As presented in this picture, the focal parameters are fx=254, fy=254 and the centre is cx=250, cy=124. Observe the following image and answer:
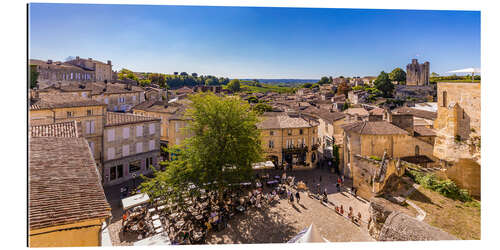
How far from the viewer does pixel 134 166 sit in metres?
13.7

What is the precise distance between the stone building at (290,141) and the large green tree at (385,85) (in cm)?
2320

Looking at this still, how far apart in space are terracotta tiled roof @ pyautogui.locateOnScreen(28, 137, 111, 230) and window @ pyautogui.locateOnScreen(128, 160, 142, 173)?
366 inches

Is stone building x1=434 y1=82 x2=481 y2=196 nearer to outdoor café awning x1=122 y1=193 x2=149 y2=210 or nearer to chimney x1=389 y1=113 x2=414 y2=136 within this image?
chimney x1=389 y1=113 x2=414 y2=136

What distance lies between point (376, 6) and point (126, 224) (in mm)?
8929

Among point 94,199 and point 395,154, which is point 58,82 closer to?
point 94,199

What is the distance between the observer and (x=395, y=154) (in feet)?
36.5

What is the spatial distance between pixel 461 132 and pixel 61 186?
820 centimetres

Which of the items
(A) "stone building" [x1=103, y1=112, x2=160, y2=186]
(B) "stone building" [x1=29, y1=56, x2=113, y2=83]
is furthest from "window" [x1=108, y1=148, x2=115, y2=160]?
(B) "stone building" [x1=29, y1=56, x2=113, y2=83]

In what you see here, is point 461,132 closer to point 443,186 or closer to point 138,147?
point 443,186

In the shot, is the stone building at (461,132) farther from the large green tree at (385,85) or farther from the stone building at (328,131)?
the large green tree at (385,85)

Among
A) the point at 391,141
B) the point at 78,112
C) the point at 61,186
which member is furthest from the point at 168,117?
the point at 61,186

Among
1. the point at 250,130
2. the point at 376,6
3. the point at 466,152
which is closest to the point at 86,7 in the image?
the point at 250,130

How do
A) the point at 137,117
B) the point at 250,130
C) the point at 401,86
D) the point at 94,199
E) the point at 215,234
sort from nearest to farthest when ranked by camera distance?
the point at 94,199 < the point at 215,234 < the point at 250,130 < the point at 137,117 < the point at 401,86

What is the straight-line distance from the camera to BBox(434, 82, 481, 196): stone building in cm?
581
